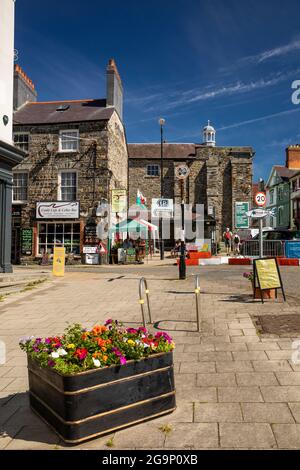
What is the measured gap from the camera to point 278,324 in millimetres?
6980

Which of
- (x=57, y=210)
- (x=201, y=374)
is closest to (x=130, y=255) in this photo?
(x=57, y=210)

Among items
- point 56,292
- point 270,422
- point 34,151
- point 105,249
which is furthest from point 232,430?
point 34,151

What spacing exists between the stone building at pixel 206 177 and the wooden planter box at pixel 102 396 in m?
32.8

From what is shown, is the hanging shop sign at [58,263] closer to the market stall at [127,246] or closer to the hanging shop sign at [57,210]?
the market stall at [127,246]

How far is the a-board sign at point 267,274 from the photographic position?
8961 mm

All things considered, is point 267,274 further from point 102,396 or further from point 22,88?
point 22,88

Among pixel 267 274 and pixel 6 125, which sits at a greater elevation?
pixel 6 125

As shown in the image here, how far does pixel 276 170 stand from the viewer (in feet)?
175

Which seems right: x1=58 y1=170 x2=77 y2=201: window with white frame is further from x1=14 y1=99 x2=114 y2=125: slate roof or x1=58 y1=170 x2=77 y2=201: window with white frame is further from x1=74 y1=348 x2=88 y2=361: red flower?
x1=74 y1=348 x2=88 y2=361: red flower

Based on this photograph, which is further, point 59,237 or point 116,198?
point 59,237

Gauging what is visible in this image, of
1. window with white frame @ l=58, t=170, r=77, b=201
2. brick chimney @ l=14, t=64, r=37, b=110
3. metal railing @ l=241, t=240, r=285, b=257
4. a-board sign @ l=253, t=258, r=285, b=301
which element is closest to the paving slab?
a-board sign @ l=253, t=258, r=285, b=301

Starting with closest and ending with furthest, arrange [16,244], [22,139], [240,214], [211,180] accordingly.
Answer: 1. [16,244]
2. [22,139]
3. [211,180]
4. [240,214]

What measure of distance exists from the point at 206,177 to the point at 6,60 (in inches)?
990

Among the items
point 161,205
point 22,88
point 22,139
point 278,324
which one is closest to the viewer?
point 278,324
